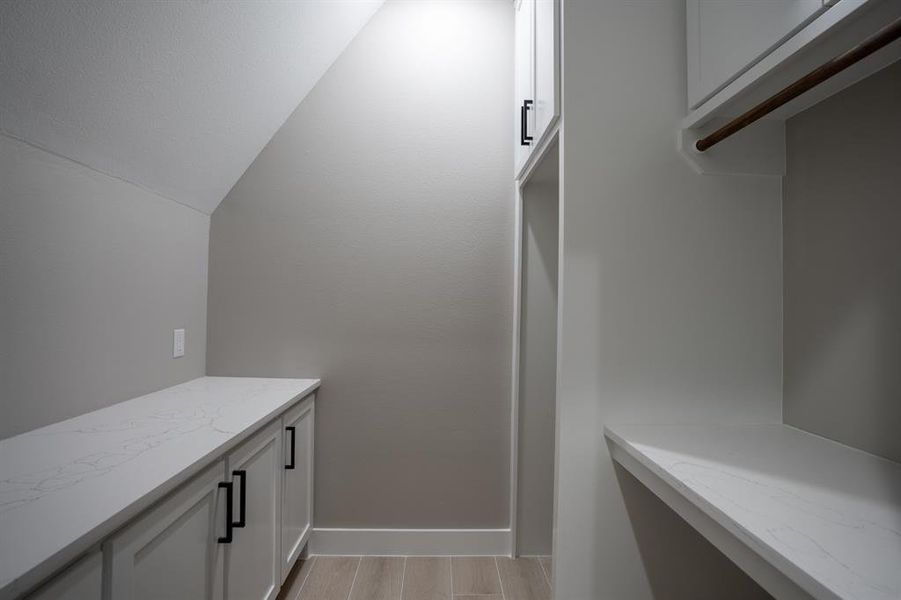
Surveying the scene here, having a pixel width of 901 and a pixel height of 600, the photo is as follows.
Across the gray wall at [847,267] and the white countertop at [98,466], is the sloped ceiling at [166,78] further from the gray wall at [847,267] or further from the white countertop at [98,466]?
the gray wall at [847,267]

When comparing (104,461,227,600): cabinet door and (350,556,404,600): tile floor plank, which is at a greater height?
(104,461,227,600): cabinet door

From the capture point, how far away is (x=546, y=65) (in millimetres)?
1411

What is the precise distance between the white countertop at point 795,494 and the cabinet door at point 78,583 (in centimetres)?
106

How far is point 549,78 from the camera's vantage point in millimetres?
1358

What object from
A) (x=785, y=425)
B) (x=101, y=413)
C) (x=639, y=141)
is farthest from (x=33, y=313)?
(x=785, y=425)

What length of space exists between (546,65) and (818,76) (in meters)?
0.77

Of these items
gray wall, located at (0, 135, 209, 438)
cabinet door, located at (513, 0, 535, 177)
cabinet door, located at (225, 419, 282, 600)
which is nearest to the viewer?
gray wall, located at (0, 135, 209, 438)

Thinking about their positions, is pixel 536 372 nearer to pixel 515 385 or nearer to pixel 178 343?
pixel 515 385

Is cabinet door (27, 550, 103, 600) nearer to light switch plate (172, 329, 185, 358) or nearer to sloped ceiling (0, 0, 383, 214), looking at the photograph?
sloped ceiling (0, 0, 383, 214)

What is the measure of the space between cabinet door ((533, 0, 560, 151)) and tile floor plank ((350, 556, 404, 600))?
187cm

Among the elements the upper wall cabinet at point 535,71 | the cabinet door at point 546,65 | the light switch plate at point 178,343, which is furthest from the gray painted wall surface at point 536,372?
the light switch plate at point 178,343

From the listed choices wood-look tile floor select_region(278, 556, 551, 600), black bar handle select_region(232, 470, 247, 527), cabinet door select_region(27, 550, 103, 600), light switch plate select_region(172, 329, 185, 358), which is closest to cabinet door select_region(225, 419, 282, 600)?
black bar handle select_region(232, 470, 247, 527)

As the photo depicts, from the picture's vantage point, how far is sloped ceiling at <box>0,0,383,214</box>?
1054 mm

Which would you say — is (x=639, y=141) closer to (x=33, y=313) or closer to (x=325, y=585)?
(x=33, y=313)
